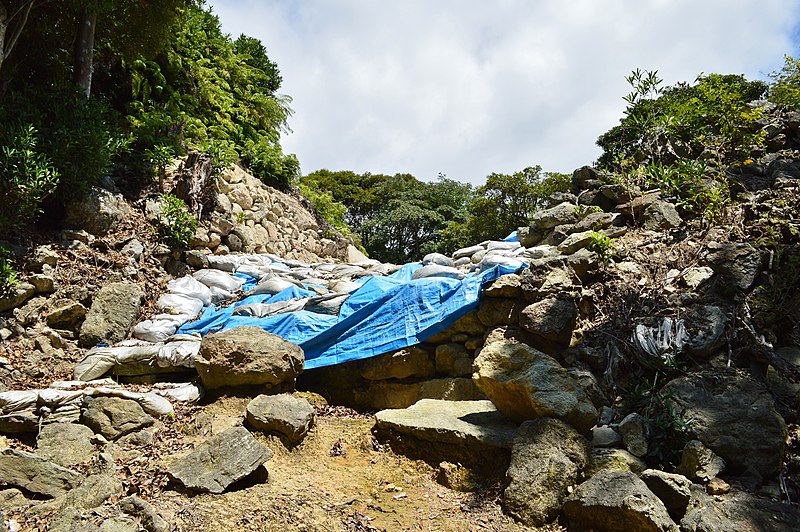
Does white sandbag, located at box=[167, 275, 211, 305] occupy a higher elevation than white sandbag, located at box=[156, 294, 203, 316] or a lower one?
higher

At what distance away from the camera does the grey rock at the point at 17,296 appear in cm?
461

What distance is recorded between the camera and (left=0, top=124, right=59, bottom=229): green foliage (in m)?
4.64

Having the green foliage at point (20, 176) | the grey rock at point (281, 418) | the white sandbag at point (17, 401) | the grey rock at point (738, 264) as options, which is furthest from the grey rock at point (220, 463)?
the grey rock at point (738, 264)

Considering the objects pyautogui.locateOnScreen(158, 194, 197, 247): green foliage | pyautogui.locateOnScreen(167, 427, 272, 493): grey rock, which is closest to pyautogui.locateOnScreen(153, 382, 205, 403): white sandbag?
pyautogui.locateOnScreen(167, 427, 272, 493): grey rock

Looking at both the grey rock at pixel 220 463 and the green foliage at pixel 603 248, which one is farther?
the green foliage at pixel 603 248

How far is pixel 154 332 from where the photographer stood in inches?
201

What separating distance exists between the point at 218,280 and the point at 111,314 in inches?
61.9

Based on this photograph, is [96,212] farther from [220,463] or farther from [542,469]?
[542,469]

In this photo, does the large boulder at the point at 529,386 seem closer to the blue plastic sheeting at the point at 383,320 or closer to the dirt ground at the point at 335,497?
the dirt ground at the point at 335,497

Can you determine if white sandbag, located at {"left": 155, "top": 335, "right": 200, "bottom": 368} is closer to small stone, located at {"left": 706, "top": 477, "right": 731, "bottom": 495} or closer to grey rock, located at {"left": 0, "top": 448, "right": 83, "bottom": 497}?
grey rock, located at {"left": 0, "top": 448, "right": 83, "bottom": 497}

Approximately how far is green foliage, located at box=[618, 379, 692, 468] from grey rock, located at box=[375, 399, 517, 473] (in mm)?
900

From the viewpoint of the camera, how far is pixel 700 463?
2.78 meters

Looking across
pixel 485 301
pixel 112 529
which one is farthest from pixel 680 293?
pixel 112 529

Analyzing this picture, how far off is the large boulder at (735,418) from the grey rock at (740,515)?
1.22 ft
